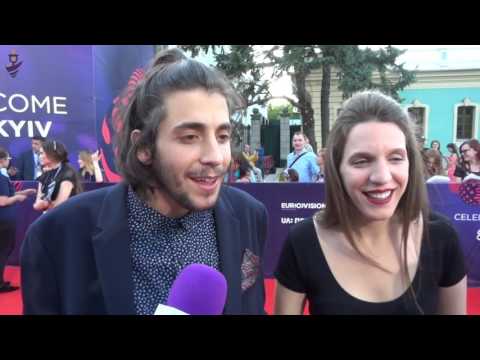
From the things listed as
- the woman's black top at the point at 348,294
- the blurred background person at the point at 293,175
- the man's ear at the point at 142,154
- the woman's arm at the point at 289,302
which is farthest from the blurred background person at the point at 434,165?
the man's ear at the point at 142,154

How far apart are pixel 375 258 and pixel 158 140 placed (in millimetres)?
923

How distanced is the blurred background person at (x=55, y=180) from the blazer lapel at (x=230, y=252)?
11.3 feet

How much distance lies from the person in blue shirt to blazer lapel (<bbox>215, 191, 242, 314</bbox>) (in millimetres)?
5018

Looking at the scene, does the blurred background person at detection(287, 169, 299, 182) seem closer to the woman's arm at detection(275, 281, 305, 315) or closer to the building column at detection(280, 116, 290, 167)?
the woman's arm at detection(275, 281, 305, 315)

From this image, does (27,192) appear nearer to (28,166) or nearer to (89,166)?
(89,166)

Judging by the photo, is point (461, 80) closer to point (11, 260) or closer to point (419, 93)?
point (419, 93)

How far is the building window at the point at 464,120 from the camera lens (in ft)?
61.7

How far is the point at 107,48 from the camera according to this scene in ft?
24.1

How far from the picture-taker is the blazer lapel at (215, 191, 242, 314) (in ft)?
4.29

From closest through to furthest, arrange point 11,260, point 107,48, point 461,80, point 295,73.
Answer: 1. point 11,260
2. point 107,48
3. point 295,73
4. point 461,80

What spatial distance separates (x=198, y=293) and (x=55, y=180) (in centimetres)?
405

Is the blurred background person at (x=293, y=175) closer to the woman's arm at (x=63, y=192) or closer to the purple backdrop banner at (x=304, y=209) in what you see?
the purple backdrop banner at (x=304, y=209)

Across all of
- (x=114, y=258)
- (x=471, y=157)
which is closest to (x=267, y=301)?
(x=114, y=258)

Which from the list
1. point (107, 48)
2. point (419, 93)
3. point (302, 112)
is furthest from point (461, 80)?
point (107, 48)
